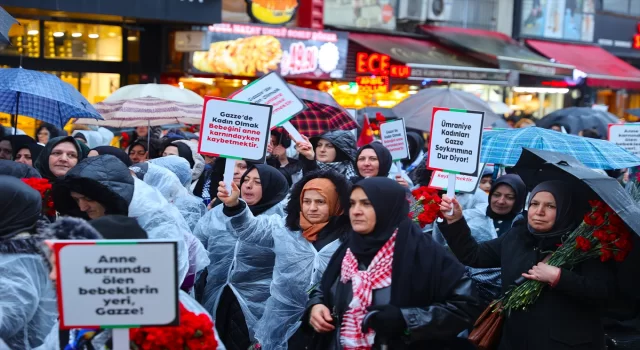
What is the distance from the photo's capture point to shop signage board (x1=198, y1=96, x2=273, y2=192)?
6.55 metres

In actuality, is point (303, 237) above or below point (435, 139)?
below

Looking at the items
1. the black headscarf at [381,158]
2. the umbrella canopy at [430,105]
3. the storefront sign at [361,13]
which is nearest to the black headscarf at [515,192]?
the black headscarf at [381,158]

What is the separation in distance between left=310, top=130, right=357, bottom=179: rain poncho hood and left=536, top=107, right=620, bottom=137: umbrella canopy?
299 inches

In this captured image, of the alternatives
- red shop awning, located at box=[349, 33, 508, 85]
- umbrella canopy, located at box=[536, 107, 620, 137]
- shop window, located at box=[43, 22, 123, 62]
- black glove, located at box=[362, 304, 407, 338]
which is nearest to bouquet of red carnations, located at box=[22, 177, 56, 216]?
black glove, located at box=[362, 304, 407, 338]

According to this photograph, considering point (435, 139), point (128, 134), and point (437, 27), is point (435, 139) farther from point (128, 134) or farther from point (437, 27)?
point (437, 27)

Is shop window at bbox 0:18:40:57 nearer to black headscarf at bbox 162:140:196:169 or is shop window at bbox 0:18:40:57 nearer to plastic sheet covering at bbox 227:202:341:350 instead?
black headscarf at bbox 162:140:196:169

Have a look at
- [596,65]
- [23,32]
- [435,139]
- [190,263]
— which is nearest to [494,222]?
[435,139]

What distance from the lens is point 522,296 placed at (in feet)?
17.3

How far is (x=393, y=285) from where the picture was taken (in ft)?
14.9

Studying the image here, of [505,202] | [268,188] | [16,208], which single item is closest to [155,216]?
[16,208]

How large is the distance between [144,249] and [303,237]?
96.2 inches

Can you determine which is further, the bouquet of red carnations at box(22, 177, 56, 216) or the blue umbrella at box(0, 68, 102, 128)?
the blue umbrella at box(0, 68, 102, 128)

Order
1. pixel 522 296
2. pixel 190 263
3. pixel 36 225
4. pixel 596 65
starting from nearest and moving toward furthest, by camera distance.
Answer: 1. pixel 36 225
2. pixel 522 296
3. pixel 190 263
4. pixel 596 65

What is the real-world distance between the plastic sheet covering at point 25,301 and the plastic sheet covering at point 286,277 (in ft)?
5.60
